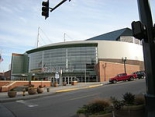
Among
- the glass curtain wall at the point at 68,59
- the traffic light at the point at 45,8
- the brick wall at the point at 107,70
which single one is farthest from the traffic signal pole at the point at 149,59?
the glass curtain wall at the point at 68,59

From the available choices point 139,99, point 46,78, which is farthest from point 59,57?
point 139,99

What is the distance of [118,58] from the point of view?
82.1m

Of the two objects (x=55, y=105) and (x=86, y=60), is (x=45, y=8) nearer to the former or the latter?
(x=55, y=105)

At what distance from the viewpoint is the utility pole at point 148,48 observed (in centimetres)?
556

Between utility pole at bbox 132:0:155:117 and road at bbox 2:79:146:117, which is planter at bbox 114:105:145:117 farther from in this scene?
road at bbox 2:79:146:117

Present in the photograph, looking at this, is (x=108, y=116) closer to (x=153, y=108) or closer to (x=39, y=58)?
(x=153, y=108)

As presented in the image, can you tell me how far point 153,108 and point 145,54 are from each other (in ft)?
5.17

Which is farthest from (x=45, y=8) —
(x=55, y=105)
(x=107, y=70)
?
(x=107, y=70)

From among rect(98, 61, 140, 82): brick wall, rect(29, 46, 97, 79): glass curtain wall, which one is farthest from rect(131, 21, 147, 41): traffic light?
rect(29, 46, 97, 79): glass curtain wall

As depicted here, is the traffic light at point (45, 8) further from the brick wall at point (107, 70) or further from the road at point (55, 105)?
the brick wall at point (107, 70)

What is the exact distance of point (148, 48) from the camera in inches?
232

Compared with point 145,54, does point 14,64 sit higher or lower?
higher

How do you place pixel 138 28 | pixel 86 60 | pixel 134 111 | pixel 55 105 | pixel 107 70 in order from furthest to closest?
pixel 86 60 < pixel 107 70 < pixel 55 105 < pixel 134 111 < pixel 138 28

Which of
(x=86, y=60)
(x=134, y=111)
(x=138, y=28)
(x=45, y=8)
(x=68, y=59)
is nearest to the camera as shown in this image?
(x=138, y=28)
